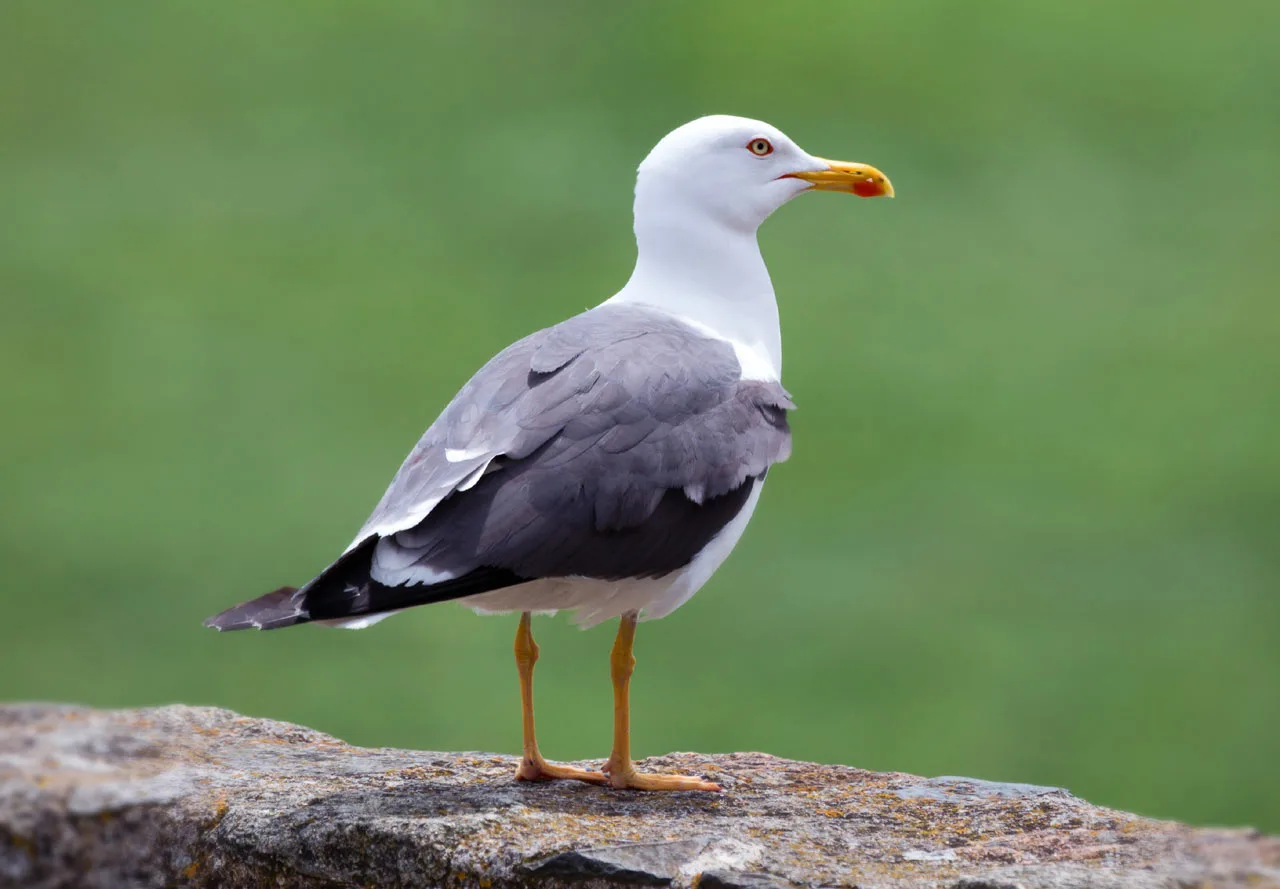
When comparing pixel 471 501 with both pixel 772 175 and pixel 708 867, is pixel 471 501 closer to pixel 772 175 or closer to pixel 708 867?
pixel 708 867

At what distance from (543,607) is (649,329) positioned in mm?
896

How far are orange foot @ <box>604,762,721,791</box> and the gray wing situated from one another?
0.72 m

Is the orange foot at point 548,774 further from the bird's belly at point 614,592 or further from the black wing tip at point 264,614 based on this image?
the black wing tip at point 264,614

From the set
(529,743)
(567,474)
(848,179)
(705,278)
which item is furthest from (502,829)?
(848,179)

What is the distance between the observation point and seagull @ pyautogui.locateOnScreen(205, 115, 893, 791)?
177 inches

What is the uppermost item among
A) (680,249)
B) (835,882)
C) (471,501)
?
(680,249)

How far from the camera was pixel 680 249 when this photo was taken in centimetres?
574

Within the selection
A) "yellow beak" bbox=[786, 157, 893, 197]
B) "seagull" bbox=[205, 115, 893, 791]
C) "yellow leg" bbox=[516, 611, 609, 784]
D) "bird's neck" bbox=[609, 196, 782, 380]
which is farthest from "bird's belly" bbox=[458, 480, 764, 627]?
"yellow beak" bbox=[786, 157, 893, 197]

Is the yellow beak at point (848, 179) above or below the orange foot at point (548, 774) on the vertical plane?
above

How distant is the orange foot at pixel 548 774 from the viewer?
207 inches

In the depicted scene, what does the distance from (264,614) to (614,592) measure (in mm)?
979

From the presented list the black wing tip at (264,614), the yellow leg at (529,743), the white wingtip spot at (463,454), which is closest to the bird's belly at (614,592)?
the yellow leg at (529,743)

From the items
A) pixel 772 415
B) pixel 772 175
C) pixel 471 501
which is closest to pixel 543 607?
pixel 471 501

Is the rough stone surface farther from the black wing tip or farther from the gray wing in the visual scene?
the gray wing
